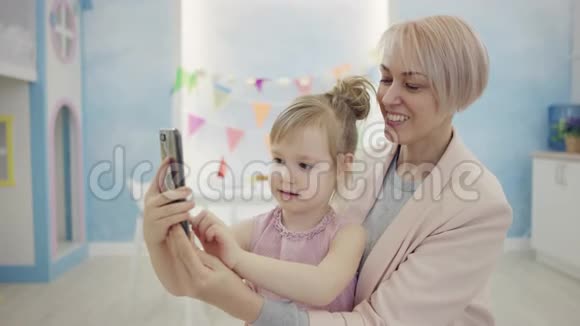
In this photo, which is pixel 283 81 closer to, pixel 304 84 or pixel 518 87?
pixel 304 84

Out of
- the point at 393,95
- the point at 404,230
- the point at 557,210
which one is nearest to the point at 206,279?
the point at 404,230

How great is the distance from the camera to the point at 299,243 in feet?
3.18

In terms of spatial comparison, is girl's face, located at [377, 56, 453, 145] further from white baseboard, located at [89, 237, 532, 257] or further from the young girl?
white baseboard, located at [89, 237, 532, 257]

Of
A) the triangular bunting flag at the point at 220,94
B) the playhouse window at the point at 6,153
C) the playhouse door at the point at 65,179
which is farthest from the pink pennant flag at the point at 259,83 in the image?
the playhouse window at the point at 6,153

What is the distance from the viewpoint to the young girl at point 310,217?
0.83 meters

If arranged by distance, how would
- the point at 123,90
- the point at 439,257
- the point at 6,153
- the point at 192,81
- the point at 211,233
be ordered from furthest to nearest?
1. the point at 192,81
2. the point at 123,90
3. the point at 6,153
4. the point at 439,257
5. the point at 211,233

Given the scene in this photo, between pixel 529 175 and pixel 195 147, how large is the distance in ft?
9.00

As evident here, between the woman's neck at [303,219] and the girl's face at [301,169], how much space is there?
0.12ft

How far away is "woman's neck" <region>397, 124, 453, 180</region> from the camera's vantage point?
1.06m

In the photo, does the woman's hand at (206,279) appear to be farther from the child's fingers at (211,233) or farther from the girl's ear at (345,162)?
the girl's ear at (345,162)

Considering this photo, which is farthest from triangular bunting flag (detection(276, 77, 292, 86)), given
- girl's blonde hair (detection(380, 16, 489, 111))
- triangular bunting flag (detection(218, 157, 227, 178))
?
girl's blonde hair (detection(380, 16, 489, 111))

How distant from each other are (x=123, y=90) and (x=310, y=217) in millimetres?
3219

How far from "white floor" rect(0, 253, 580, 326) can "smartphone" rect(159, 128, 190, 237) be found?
186cm

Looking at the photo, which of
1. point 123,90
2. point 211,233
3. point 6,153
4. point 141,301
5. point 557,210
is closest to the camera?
point 211,233
